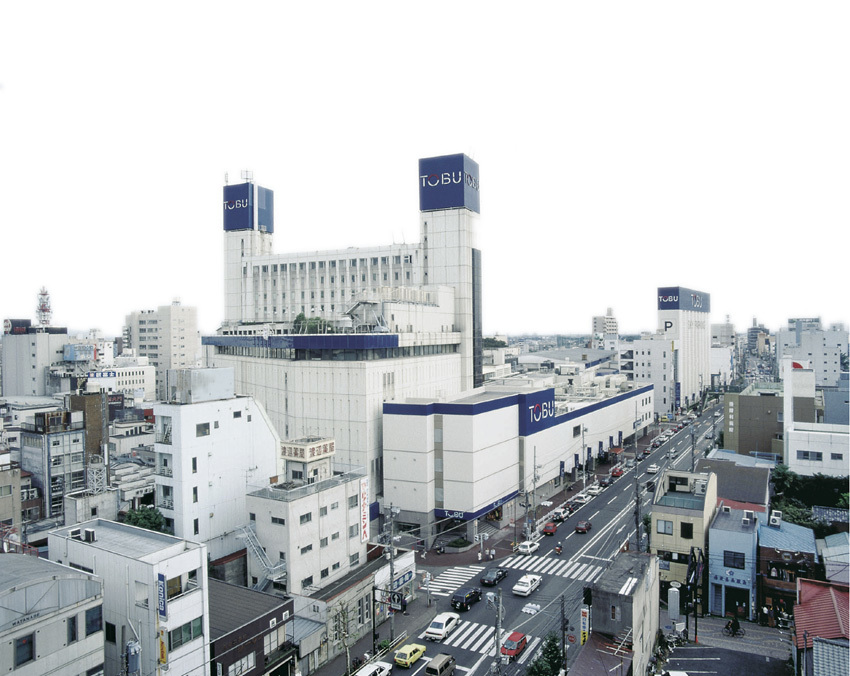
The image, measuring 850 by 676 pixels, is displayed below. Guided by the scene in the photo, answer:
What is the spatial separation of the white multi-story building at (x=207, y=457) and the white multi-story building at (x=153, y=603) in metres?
10.2

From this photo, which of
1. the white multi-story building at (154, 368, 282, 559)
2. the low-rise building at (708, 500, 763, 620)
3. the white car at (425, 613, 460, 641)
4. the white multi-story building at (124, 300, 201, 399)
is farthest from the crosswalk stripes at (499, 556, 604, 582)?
the white multi-story building at (124, 300, 201, 399)

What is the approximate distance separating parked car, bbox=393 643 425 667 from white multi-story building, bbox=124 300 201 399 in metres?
121

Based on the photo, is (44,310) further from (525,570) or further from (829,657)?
(829,657)

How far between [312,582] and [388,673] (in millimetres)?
8142

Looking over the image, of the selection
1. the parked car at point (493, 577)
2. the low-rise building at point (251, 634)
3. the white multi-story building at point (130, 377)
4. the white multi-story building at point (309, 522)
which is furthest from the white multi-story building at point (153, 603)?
the white multi-story building at point (130, 377)

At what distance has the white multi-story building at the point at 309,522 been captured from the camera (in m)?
35.0

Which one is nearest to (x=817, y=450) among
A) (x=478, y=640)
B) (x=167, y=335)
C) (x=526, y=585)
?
(x=526, y=585)

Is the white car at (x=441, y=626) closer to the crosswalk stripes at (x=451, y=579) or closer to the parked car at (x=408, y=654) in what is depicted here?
the parked car at (x=408, y=654)

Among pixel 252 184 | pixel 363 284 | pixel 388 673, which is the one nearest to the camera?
pixel 388 673

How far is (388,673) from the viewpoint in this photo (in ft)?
98.5

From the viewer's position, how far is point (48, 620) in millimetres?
22062

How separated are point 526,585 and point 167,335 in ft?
403

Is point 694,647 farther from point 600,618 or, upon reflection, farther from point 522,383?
point 522,383


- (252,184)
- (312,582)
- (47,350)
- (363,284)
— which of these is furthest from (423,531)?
(47,350)
